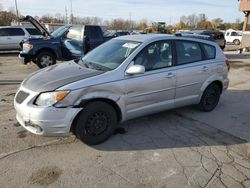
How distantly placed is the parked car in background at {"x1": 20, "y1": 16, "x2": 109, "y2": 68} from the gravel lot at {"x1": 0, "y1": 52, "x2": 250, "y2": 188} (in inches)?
226

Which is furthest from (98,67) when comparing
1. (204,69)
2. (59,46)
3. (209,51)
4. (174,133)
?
(59,46)

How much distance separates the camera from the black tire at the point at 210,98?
5793mm

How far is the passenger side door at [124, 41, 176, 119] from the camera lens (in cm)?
448

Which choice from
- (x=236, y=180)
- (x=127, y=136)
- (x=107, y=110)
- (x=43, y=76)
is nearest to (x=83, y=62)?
(x=43, y=76)

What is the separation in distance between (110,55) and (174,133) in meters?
1.76

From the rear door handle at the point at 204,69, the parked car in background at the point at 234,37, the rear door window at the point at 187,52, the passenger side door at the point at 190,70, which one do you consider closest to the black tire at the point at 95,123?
the passenger side door at the point at 190,70

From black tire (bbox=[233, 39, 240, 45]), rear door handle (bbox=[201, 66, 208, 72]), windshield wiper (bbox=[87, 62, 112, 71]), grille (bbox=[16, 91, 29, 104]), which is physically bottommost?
black tire (bbox=[233, 39, 240, 45])

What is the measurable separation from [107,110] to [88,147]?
63cm

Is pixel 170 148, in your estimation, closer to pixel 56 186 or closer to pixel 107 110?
pixel 107 110

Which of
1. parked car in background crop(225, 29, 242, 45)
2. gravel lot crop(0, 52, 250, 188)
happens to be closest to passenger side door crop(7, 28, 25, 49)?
gravel lot crop(0, 52, 250, 188)

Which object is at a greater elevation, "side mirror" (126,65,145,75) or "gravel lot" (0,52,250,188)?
"side mirror" (126,65,145,75)

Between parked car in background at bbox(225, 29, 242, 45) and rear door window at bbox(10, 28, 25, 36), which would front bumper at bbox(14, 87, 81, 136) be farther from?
parked car in background at bbox(225, 29, 242, 45)

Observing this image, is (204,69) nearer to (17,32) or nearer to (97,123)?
(97,123)

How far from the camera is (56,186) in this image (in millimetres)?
3227
